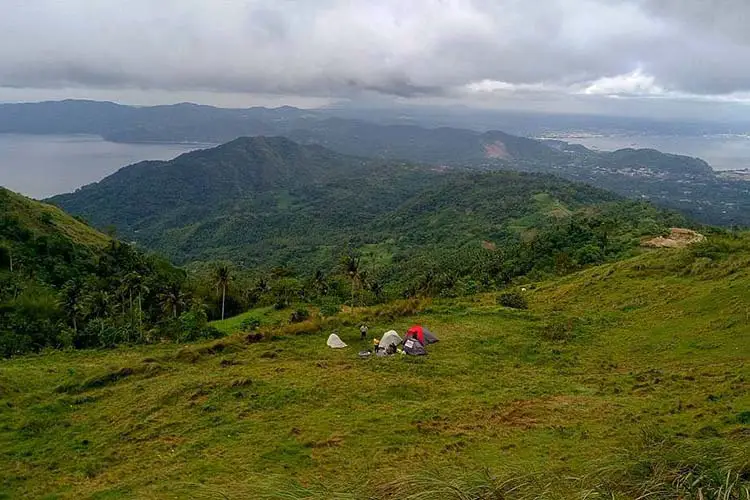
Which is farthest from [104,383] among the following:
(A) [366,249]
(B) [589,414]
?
(A) [366,249]

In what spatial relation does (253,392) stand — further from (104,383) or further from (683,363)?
(683,363)

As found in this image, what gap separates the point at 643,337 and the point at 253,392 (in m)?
21.8

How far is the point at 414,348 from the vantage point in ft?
93.4

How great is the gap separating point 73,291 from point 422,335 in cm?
3392

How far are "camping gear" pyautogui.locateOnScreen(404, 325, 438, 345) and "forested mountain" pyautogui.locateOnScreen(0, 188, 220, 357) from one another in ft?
57.8

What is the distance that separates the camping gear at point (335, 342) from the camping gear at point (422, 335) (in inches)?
159

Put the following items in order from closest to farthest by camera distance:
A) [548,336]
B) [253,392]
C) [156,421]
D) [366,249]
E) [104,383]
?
1. [156,421]
2. [253,392]
3. [104,383]
4. [548,336]
5. [366,249]

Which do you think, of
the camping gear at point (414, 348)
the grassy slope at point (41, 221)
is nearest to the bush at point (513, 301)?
the camping gear at point (414, 348)

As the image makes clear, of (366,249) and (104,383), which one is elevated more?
(104,383)

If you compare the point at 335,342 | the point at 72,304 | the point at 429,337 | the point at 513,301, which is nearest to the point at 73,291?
the point at 72,304

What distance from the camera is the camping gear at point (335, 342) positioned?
30781 mm

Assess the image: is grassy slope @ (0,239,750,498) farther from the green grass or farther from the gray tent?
the green grass

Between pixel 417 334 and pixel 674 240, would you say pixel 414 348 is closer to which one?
pixel 417 334

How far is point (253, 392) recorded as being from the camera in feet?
75.9
